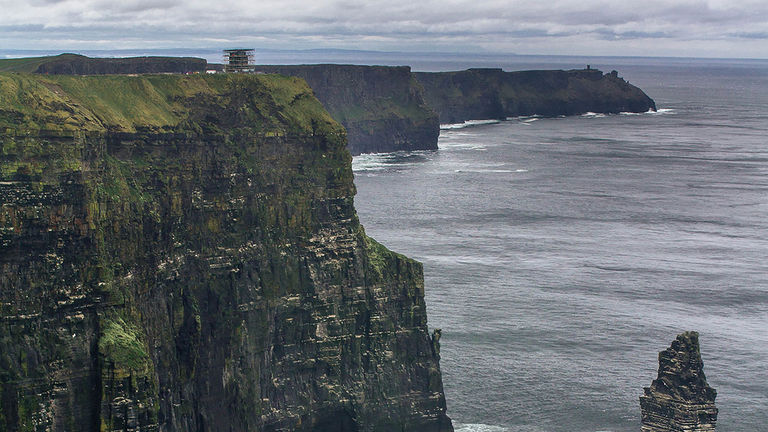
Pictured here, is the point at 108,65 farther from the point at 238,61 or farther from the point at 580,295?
the point at 580,295

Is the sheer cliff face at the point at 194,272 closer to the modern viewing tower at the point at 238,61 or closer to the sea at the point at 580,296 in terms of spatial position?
the modern viewing tower at the point at 238,61

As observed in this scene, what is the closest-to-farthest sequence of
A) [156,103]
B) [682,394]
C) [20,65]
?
[156,103]
[682,394]
[20,65]

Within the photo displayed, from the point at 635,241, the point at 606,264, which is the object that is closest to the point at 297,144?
the point at 606,264

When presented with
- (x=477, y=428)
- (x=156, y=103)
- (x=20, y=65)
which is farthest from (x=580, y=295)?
(x=156, y=103)

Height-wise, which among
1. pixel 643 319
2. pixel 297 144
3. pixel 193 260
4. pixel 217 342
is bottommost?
pixel 643 319

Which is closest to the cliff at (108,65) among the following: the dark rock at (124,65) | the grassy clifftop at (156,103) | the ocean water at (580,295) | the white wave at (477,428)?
the dark rock at (124,65)

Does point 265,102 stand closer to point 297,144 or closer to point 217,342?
point 297,144

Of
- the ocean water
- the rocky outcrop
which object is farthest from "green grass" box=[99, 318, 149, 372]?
the rocky outcrop
